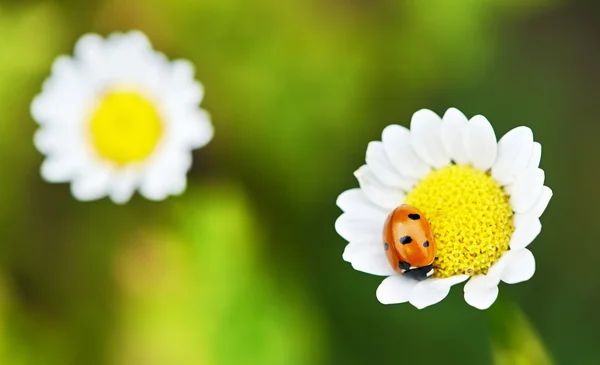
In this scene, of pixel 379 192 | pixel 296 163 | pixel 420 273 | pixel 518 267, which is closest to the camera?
pixel 518 267

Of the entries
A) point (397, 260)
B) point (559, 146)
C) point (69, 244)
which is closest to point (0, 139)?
point (69, 244)

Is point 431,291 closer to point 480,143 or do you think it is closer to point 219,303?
point 480,143

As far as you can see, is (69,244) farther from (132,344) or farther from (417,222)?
(417,222)

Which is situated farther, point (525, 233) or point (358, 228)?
point (358, 228)

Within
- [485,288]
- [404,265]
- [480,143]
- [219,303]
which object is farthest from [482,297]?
[219,303]

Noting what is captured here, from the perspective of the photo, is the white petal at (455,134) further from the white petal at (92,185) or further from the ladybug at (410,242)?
the white petal at (92,185)

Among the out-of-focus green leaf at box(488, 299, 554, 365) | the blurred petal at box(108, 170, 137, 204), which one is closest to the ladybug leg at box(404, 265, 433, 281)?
the out-of-focus green leaf at box(488, 299, 554, 365)
